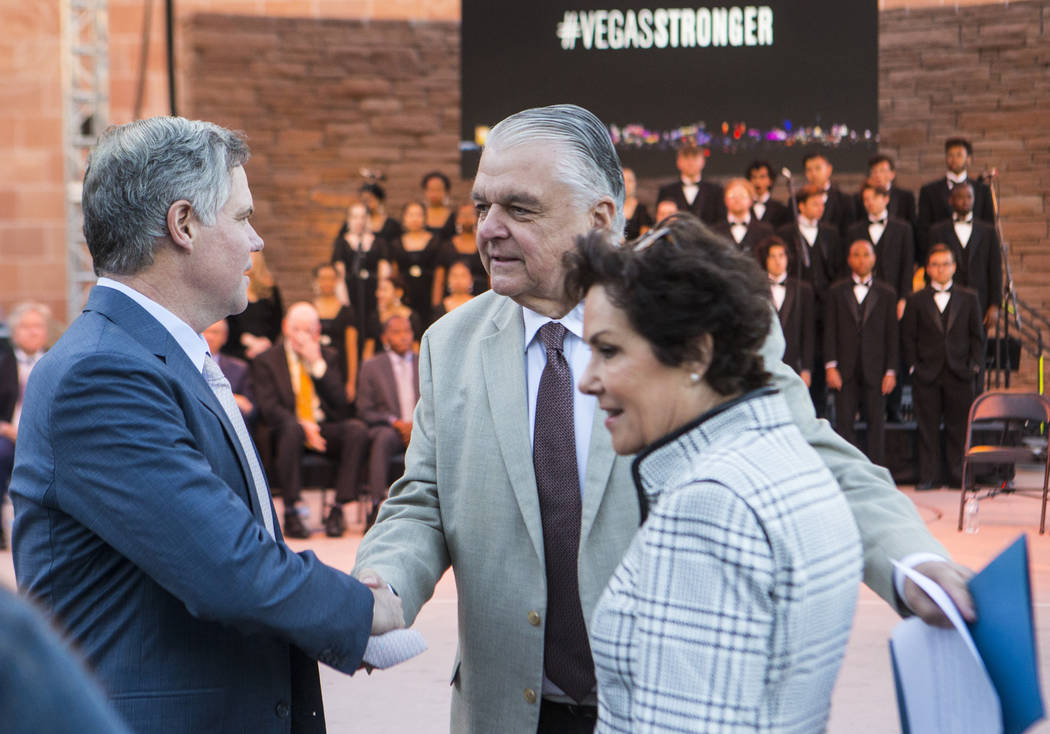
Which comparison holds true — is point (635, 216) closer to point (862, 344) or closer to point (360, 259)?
point (862, 344)

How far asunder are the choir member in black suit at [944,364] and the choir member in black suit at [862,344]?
0.22 metres

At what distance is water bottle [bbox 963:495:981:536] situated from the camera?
714 cm

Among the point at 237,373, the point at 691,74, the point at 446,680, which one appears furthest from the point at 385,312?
the point at 446,680

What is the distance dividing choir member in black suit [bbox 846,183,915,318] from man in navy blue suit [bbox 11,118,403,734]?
8776mm

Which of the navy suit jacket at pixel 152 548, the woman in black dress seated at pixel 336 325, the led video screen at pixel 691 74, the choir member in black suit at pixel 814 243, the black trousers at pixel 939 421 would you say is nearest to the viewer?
the navy suit jacket at pixel 152 548

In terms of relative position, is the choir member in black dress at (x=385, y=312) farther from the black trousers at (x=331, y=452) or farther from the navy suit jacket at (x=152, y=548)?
the navy suit jacket at (x=152, y=548)

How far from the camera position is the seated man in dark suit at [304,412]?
7.43 meters

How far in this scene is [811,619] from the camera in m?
1.17

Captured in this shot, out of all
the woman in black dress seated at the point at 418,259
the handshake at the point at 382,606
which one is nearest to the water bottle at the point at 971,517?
the woman in black dress seated at the point at 418,259

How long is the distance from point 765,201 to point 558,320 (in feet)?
28.3

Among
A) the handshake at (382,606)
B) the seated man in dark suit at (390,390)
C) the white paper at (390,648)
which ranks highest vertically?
the handshake at (382,606)

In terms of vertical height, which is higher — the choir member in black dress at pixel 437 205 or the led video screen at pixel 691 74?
the led video screen at pixel 691 74

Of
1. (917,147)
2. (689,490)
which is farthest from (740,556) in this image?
(917,147)

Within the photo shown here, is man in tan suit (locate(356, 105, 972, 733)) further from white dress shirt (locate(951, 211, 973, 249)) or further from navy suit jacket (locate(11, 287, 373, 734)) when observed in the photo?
white dress shirt (locate(951, 211, 973, 249))
